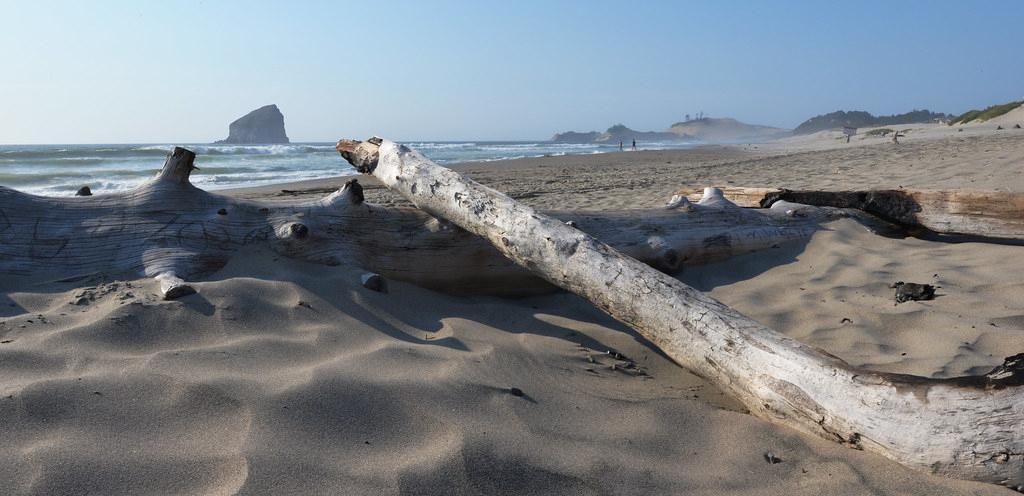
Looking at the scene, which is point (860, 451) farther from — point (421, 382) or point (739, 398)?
point (421, 382)

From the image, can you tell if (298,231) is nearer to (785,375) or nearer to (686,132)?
(785,375)

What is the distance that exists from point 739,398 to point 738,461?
380mm

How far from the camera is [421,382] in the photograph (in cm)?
212

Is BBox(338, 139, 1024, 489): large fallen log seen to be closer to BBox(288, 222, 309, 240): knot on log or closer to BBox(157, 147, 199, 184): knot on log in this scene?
BBox(288, 222, 309, 240): knot on log

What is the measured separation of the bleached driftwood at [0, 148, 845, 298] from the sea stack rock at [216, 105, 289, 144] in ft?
258

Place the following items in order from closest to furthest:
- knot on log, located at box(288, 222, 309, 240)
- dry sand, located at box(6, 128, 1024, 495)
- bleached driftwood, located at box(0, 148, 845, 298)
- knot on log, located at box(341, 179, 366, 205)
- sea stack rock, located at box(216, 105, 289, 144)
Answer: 1. dry sand, located at box(6, 128, 1024, 495)
2. bleached driftwood, located at box(0, 148, 845, 298)
3. knot on log, located at box(288, 222, 309, 240)
4. knot on log, located at box(341, 179, 366, 205)
5. sea stack rock, located at box(216, 105, 289, 144)

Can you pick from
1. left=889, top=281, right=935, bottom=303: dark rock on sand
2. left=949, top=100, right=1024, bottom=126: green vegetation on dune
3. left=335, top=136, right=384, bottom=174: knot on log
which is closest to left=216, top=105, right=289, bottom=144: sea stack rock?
left=949, top=100, right=1024, bottom=126: green vegetation on dune

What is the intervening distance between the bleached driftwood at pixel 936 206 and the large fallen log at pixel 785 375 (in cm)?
201

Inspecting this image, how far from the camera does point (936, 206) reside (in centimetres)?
472

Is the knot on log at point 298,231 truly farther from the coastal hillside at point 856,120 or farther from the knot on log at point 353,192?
the coastal hillside at point 856,120

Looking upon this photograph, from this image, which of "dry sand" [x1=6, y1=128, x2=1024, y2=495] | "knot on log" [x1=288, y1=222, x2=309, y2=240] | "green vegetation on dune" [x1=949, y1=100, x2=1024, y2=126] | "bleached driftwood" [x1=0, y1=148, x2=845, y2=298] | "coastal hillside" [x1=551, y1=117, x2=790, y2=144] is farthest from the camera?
"coastal hillside" [x1=551, y1=117, x2=790, y2=144]

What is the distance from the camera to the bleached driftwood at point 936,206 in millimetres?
4453

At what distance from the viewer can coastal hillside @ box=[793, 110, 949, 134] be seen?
7669 centimetres

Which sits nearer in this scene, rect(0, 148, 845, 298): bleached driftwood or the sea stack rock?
rect(0, 148, 845, 298): bleached driftwood
